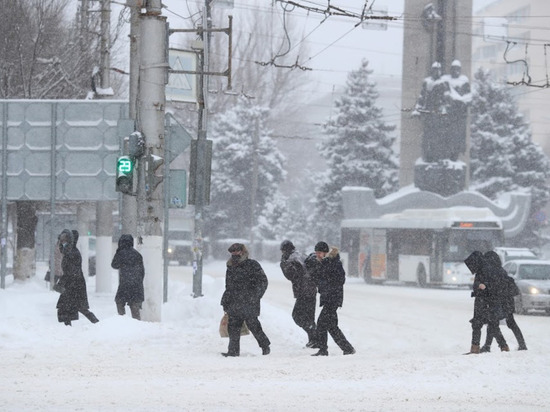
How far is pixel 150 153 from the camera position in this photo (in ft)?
58.5

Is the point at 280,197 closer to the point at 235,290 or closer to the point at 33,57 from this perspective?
the point at 33,57

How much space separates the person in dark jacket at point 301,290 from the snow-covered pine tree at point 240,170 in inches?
2098

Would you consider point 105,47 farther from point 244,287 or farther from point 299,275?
point 244,287

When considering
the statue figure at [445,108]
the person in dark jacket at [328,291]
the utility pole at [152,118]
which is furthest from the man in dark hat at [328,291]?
the statue figure at [445,108]

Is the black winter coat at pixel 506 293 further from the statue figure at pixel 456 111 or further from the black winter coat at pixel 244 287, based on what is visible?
the statue figure at pixel 456 111

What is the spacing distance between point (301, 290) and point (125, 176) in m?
3.12

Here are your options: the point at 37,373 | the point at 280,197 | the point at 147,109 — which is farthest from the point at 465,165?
the point at 37,373

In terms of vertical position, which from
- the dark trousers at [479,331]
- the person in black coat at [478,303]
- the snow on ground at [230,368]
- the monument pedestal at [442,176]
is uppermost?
the monument pedestal at [442,176]

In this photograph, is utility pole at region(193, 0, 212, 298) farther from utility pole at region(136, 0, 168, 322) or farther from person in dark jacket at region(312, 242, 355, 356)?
person in dark jacket at region(312, 242, 355, 356)

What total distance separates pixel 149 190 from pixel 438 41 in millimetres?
42085

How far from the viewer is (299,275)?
16.5 m

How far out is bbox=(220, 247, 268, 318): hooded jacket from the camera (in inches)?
599

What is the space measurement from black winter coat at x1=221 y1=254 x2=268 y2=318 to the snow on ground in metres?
0.67

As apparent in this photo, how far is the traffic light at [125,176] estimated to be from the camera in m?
17.2
